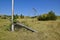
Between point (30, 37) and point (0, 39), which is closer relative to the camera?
point (0, 39)

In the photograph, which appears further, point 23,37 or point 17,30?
point 17,30

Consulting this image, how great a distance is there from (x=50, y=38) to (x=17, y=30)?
8.77 feet

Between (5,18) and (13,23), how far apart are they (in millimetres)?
4850

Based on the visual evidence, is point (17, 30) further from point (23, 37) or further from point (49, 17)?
point (49, 17)

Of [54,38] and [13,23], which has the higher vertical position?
[13,23]

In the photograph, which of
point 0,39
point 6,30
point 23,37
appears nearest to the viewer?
point 0,39

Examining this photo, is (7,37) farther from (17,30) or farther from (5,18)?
(5,18)

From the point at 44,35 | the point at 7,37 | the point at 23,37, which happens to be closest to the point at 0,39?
the point at 7,37

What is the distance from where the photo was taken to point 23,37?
989cm

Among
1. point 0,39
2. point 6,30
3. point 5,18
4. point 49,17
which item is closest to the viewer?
point 0,39

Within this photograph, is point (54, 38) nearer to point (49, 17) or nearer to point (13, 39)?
point (13, 39)

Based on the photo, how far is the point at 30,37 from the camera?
33.0 ft

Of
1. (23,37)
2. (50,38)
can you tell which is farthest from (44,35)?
(23,37)

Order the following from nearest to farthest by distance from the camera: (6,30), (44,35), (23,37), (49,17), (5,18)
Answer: (23,37) → (44,35) → (6,30) → (5,18) → (49,17)
